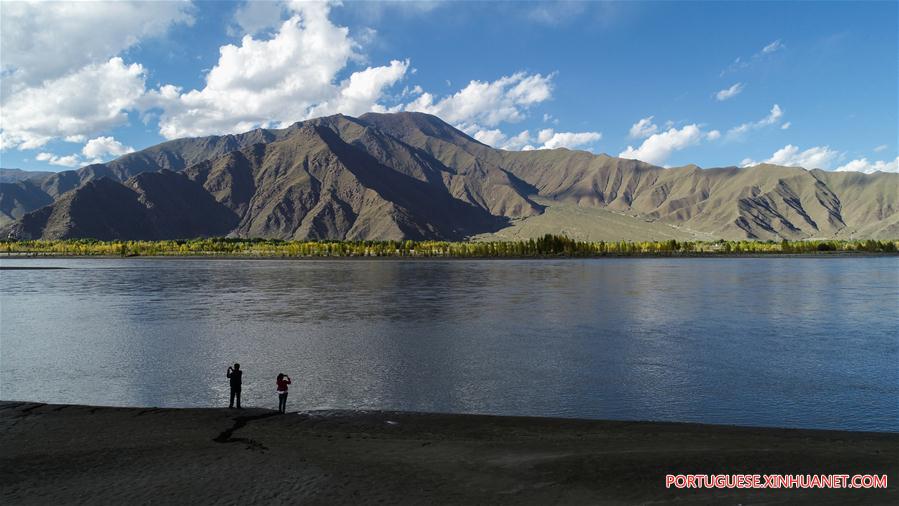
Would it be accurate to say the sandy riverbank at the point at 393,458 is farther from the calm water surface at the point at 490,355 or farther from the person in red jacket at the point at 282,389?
the calm water surface at the point at 490,355

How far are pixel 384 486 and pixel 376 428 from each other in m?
8.88

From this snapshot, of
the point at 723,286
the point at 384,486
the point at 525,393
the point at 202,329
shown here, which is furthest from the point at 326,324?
the point at 723,286

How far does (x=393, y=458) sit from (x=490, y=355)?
28817mm

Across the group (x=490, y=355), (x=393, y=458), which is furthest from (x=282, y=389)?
(x=490, y=355)

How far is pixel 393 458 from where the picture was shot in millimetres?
26156

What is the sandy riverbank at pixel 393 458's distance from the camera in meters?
22.0

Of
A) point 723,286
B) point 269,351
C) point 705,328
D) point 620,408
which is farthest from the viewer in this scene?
point 723,286

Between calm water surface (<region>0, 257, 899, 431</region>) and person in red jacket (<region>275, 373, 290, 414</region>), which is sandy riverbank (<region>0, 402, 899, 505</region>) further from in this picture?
calm water surface (<region>0, 257, 899, 431</region>)

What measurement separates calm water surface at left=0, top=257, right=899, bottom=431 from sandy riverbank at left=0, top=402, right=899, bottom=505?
4.42 meters

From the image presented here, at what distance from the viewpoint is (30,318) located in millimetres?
83500

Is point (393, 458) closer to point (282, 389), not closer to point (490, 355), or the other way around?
point (282, 389)

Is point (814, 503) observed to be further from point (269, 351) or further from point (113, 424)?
point (269, 351)

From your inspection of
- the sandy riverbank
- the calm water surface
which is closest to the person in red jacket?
the sandy riverbank

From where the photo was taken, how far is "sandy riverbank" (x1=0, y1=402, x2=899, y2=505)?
22.0 meters
